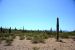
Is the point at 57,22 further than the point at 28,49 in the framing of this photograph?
Yes

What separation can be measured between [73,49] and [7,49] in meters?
6.69

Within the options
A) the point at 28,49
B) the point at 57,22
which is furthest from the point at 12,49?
the point at 57,22

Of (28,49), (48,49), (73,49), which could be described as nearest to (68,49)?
(73,49)

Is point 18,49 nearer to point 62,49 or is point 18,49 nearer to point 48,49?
point 48,49

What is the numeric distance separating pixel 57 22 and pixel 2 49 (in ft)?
39.9

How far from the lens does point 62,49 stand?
42.3 ft

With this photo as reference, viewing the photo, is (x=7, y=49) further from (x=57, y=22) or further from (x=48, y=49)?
(x=57, y=22)

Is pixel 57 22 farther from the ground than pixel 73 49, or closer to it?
farther from the ground

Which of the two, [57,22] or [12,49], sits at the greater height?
[57,22]

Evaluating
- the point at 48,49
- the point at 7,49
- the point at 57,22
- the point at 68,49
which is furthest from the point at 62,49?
the point at 57,22

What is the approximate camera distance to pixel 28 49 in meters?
12.9

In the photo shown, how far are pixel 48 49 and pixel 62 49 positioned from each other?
143cm

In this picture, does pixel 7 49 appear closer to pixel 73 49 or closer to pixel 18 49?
pixel 18 49

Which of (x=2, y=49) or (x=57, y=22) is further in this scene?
(x=57, y=22)
